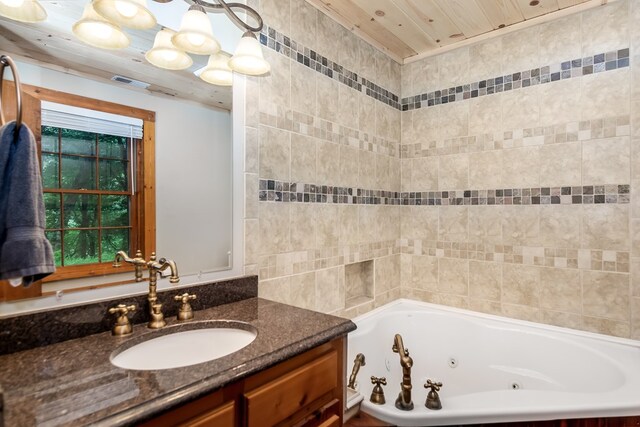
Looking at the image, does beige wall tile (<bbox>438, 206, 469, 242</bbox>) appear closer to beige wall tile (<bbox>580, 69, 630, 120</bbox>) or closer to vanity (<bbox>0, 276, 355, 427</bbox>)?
beige wall tile (<bbox>580, 69, 630, 120</bbox>)

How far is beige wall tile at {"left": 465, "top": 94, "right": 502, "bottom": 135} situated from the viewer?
2.29 metres

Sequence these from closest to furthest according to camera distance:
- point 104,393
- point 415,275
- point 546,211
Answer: point 104,393 < point 546,211 < point 415,275

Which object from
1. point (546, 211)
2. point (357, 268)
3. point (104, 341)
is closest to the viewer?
point (104, 341)

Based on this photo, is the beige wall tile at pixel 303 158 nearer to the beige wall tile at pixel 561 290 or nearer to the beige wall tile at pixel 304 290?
the beige wall tile at pixel 304 290

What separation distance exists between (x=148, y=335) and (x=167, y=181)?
577 mm

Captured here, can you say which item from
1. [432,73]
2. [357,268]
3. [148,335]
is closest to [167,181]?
[148,335]

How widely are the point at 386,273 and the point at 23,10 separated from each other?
232 centimetres

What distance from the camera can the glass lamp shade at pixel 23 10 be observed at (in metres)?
0.98

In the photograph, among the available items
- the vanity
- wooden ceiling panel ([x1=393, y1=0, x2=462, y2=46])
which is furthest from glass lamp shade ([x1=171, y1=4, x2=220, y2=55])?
wooden ceiling panel ([x1=393, y1=0, x2=462, y2=46])

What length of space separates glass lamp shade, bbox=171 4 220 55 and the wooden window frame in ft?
0.98

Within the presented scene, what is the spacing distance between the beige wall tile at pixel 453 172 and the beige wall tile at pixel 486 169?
0.04 meters

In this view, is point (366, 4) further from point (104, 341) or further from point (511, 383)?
point (511, 383)

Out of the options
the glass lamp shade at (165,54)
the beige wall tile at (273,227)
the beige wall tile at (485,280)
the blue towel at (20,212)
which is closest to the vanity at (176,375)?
the blue towel at (20,212)

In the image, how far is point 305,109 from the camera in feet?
6.28
